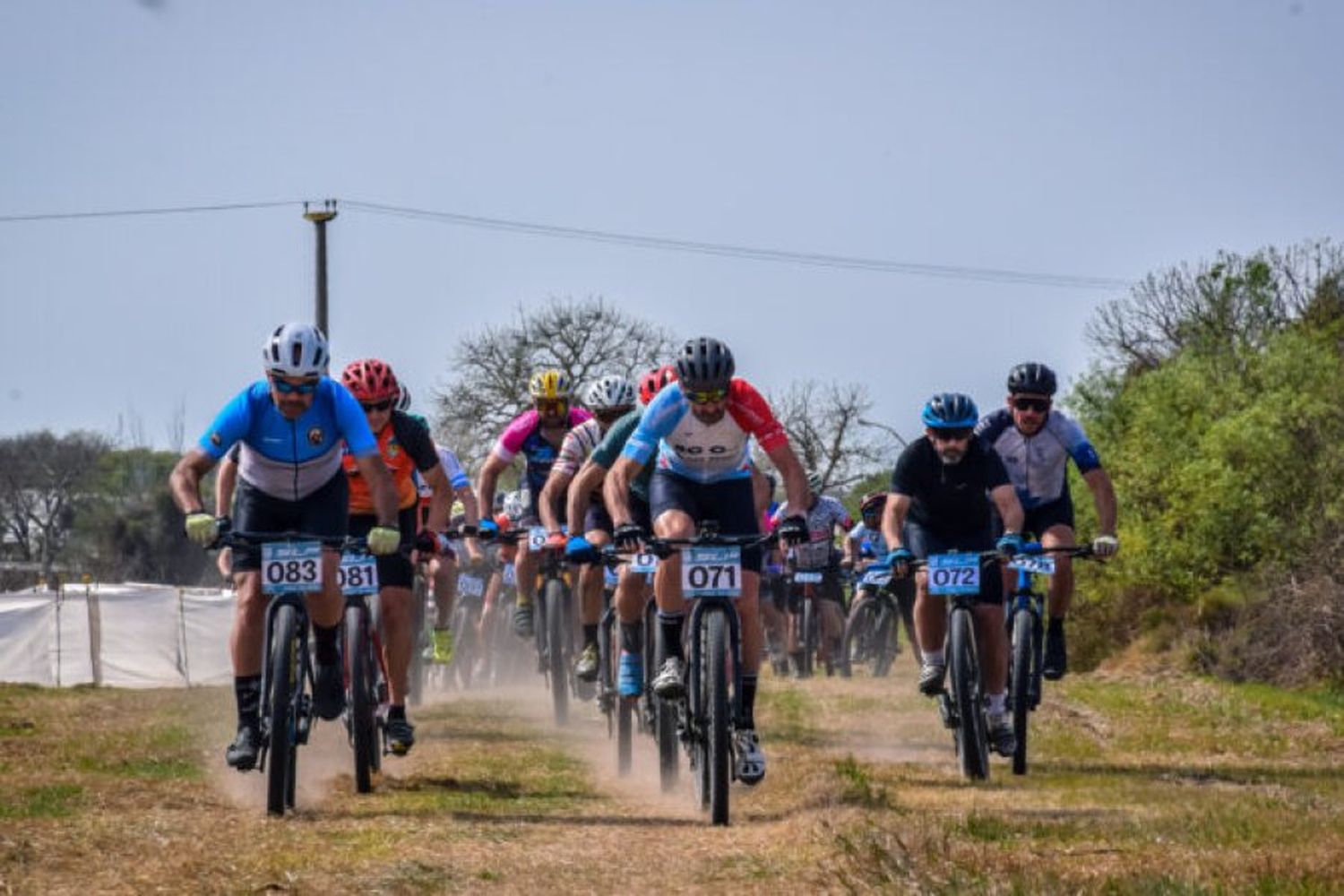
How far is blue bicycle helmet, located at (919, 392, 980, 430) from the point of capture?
41.6ft

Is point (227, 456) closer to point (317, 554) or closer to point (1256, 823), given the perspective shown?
point (317, 554)

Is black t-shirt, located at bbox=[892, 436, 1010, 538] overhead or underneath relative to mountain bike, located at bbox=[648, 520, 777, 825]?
overhead

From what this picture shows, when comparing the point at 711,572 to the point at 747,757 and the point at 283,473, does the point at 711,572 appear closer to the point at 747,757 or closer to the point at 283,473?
the point at 747,757

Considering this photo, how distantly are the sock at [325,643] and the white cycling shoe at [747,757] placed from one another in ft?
6.90

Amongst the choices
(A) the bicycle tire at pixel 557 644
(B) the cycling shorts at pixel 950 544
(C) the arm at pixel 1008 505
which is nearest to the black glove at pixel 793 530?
(B) the cycling shorts at pixel 950 544

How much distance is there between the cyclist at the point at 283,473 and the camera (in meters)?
10.8

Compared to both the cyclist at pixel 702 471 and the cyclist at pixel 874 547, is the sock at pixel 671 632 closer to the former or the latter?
the cyclist at pixel 702 471

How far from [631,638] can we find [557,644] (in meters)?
3.22

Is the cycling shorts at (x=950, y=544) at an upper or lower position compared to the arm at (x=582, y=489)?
lower

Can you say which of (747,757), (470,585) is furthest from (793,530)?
(470,585)

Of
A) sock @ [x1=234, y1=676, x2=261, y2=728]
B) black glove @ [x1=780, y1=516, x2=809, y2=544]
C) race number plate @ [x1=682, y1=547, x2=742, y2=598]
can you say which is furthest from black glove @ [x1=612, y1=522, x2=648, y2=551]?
sock @ [x1=234, y1=676, x2=261, y2=728]

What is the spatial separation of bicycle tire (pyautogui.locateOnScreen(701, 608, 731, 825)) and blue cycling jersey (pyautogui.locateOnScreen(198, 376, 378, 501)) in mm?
1831

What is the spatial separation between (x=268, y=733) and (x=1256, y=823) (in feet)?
14.1

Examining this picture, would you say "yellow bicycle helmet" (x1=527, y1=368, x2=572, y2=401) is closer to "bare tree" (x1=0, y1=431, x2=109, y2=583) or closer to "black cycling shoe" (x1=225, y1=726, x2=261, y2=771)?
"black cycling shoe" (x1=225, y1=726, x2=261, y2=771)
